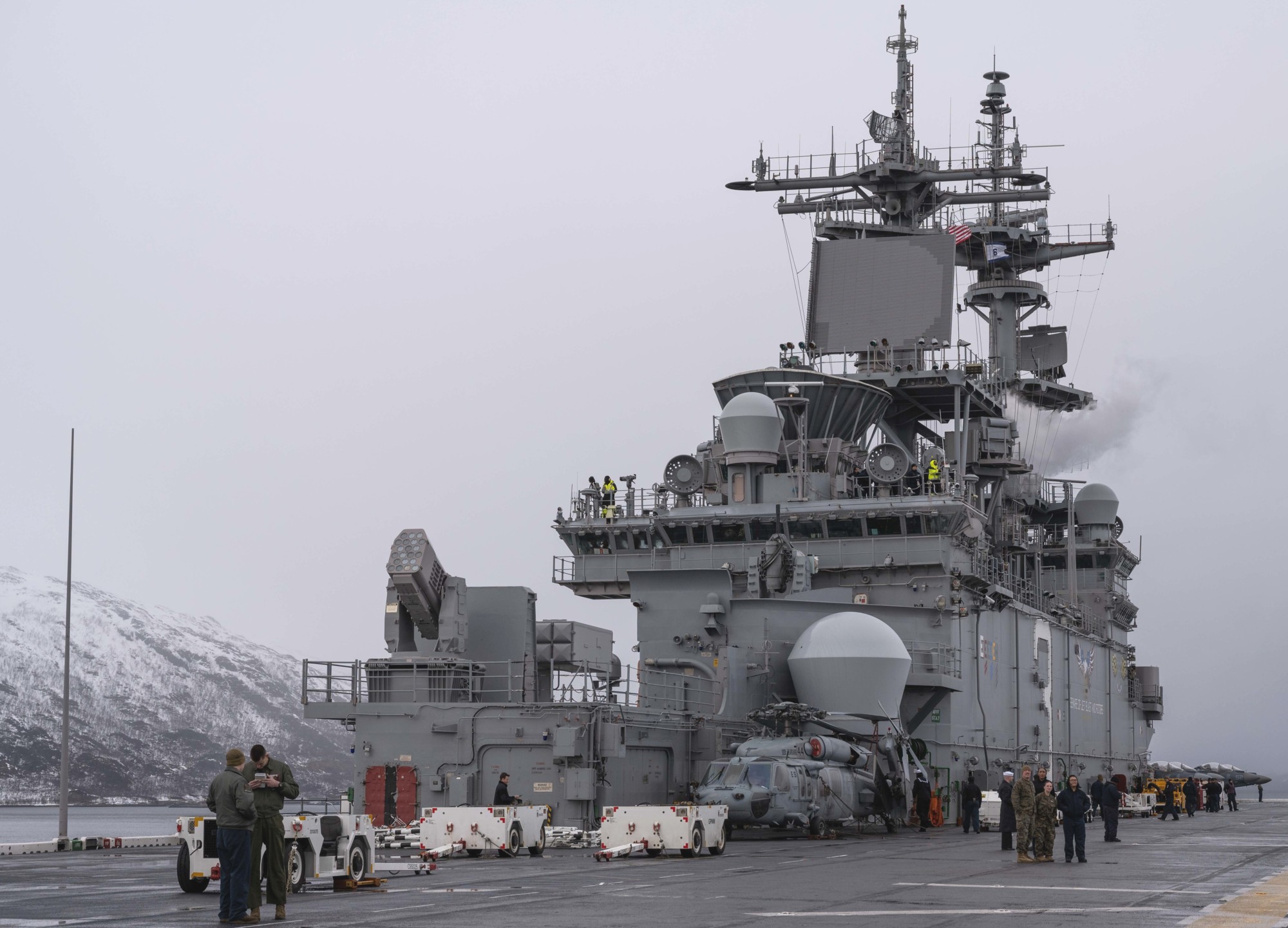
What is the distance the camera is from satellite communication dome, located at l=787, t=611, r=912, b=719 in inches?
1356

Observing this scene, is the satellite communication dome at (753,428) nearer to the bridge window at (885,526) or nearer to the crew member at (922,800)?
the bridge window at (885,526)

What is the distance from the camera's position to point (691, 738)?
3319cm

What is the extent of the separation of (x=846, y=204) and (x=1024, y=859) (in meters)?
33.7

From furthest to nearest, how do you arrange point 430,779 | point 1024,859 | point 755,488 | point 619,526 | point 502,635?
1. point 619,526
2. point 755,488
3. point 502,635
4. point 430,779
5. point 1024,859

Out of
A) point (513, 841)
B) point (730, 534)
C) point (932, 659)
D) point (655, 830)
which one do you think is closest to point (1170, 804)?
point (932, 659)

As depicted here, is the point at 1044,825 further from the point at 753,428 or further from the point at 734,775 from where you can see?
the point at 753,428

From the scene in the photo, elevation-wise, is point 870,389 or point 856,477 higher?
point 870,389

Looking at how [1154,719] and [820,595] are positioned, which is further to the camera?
[1154,719]

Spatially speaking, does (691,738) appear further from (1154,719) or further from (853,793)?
(1154,719)

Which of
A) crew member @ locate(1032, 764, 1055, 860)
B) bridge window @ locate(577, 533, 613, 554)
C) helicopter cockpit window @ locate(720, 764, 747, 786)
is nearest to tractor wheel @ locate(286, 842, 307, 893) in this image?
crew member @ locate(1032, 764, 1055, 860)

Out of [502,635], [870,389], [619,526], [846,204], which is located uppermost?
[846,204]

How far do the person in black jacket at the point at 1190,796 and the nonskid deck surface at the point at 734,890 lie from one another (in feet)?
84.2

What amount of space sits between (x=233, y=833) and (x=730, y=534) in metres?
28.2

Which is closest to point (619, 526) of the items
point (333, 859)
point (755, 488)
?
point (755, 488)
